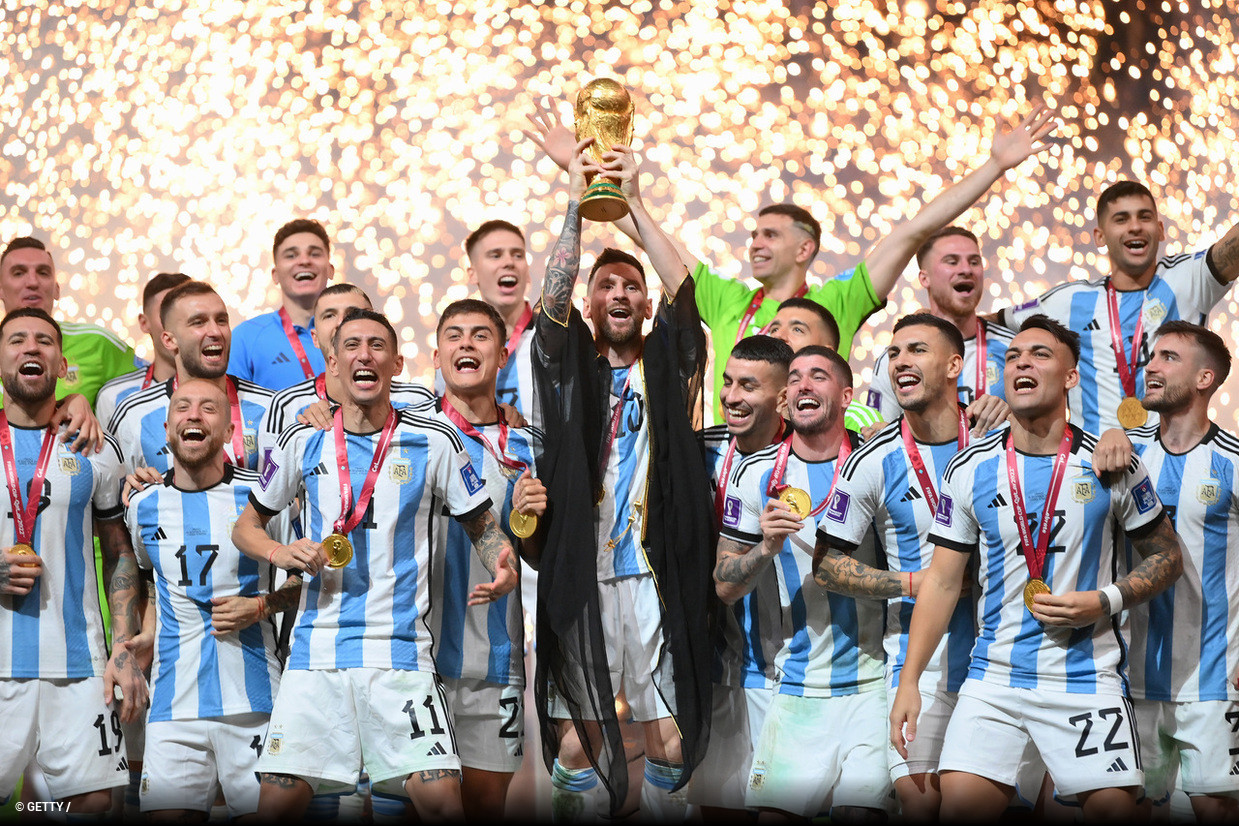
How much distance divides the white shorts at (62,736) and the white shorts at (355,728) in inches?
27.9

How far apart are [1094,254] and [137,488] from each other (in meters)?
4.66

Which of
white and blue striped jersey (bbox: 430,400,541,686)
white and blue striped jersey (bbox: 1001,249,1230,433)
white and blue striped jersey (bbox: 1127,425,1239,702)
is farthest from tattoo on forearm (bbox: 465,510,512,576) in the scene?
white and blue striped jersey (bbox: 1001,249,1230,433)

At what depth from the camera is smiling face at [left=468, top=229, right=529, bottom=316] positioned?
5.04 meters

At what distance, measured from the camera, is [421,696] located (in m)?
3.80

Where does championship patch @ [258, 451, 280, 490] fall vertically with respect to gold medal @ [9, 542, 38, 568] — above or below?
above

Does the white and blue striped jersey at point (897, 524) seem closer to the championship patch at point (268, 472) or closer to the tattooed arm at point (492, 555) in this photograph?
the tattooed arm at point (492, 555)

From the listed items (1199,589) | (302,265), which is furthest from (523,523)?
(1199,589)

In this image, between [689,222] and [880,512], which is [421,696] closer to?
[880,512]

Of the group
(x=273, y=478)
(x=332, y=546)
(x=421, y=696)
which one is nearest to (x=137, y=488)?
(x=273, y=478)

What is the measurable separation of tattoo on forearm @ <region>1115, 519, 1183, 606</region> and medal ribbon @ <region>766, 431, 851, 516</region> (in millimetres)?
800

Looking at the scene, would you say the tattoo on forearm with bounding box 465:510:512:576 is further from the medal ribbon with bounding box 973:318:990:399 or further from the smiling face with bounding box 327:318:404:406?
the medal ribbon with bounding box 973:318:990:399

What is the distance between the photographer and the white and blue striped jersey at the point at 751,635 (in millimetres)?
4152

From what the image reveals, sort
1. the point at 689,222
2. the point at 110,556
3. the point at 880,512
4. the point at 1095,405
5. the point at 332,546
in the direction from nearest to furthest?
the point at 332,546, the point at 880,512, the point at 110,556, the point at 1095,405, the point at 689,222

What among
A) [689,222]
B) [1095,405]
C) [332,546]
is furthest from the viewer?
[689,222]
